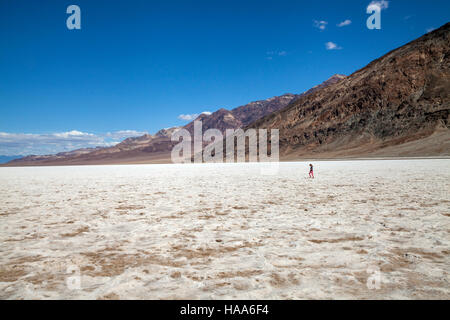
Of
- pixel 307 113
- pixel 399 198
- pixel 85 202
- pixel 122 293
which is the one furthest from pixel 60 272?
pixel 307 113

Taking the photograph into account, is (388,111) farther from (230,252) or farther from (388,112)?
(230,252)

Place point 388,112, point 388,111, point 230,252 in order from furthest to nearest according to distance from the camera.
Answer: point 388,111 → point 388,112 → point 230,252

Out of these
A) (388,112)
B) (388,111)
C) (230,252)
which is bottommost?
(230,252)

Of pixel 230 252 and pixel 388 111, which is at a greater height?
pixel 388 111

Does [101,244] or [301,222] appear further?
[301,222]

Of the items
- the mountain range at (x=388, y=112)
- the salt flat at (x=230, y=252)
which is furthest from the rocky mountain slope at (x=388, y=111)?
the salt flat at (x=230, y=252)

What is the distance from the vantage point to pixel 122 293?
3096 mm

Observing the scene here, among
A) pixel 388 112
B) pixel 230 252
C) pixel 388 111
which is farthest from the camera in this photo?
pixel 388 111

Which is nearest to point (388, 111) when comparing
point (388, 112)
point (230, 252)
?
point (388, 112)

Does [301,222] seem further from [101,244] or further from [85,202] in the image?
[85,202]

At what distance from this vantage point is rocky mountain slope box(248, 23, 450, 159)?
5919cm

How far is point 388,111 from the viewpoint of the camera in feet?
227

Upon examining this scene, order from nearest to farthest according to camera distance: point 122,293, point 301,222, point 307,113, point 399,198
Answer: point 122,293 → point 301,222 → point 399,198 → point 307,113
